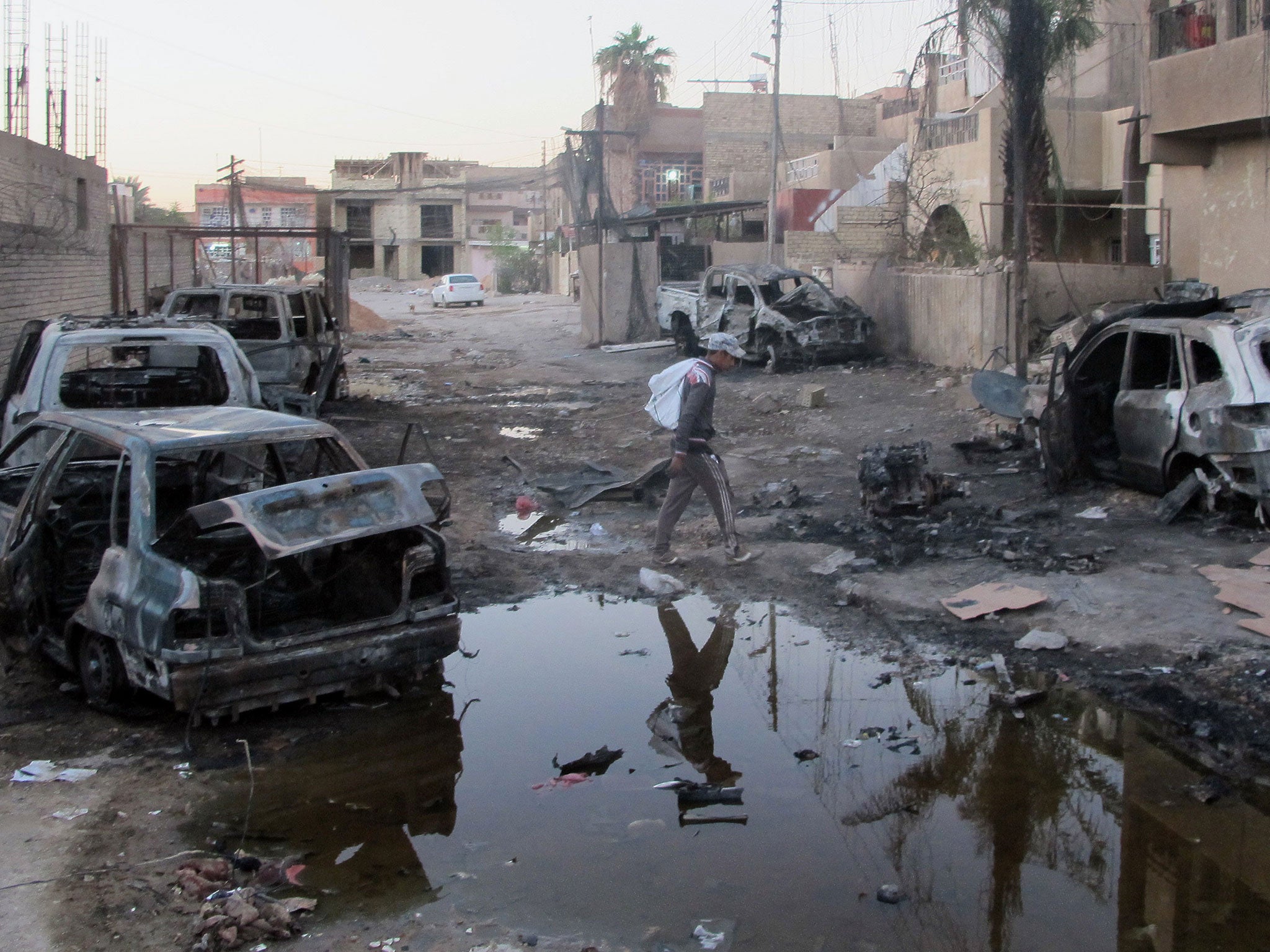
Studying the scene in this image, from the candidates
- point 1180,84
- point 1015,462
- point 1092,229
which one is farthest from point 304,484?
point 1092,229

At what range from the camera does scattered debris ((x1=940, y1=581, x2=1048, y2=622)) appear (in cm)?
679

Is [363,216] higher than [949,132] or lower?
higher

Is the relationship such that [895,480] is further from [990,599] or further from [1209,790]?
[1209,790]

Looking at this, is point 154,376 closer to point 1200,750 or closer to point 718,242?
point 1200,750

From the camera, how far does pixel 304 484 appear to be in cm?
531

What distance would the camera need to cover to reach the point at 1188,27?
49.1ft

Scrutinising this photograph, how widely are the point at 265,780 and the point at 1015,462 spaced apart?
8214 millimetres

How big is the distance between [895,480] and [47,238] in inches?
515

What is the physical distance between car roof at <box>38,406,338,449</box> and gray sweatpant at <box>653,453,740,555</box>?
2.69m

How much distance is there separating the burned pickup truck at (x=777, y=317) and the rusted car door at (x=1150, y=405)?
33.9ft

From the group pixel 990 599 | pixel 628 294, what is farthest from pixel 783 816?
pixel 628 294

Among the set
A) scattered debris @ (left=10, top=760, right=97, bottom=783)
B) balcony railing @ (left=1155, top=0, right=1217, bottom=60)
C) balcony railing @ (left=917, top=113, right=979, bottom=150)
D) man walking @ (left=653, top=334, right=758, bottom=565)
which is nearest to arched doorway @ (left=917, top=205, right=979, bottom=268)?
balcony railing @ (left=917, top=113, right=979, bottom=150)

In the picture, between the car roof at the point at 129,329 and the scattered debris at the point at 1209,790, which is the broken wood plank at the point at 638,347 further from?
the scattered debris at the point at 1209,790

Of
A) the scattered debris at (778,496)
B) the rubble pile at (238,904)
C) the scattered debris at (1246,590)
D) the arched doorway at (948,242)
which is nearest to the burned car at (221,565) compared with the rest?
the rubble pile at (238,904)
